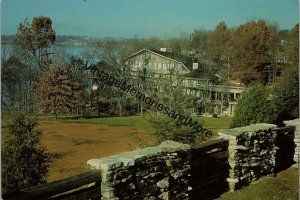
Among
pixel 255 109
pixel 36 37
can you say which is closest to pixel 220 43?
pixel 36 37

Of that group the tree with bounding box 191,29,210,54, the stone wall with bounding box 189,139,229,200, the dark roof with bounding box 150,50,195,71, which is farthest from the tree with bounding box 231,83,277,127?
the tree with bounding box 191,29,210,54

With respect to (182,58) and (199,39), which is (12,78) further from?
(199,39)

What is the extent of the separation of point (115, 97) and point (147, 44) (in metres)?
8.19

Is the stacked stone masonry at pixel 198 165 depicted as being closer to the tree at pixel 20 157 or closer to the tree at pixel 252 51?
the tree at pixel 20 157

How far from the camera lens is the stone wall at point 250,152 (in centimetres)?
1116

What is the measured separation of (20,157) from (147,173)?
465 cm

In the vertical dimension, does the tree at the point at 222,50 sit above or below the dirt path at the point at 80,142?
above

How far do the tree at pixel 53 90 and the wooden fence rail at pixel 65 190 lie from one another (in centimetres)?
2906

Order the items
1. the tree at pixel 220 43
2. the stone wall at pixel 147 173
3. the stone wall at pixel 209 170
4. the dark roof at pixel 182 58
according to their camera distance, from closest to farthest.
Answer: the stone wall at pixel 147 173 < the stone wall at pixel 209 170 < the dark roof at pixel 182 58 < the tree at pixel 220 43

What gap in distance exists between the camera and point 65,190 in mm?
6832

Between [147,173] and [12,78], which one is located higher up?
[12,78]

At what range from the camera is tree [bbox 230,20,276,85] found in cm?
4959

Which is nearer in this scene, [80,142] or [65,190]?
[65,190]

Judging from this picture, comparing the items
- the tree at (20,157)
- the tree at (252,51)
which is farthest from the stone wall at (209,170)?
the tree at (252,51)
